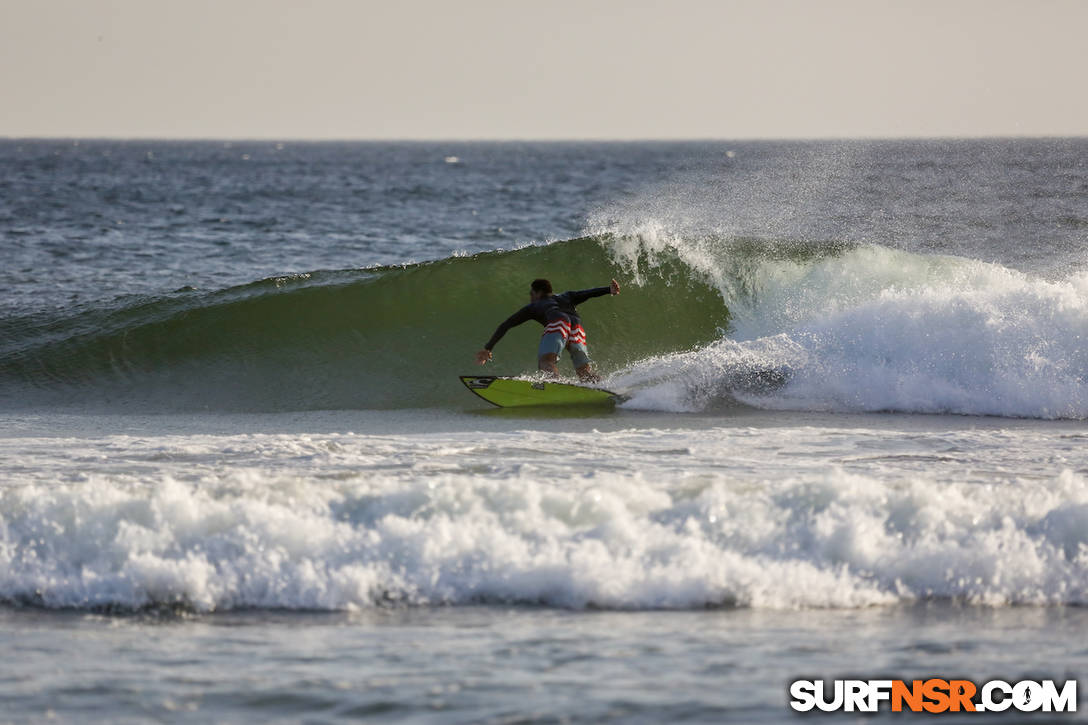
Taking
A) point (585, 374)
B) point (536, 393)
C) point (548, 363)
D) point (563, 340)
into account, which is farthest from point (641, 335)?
point (536, 393)

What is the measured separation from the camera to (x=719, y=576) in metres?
6.66

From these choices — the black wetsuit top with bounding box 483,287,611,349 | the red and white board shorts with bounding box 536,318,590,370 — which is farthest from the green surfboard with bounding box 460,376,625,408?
the black wetsuit top with bounding box 483,287,611,349

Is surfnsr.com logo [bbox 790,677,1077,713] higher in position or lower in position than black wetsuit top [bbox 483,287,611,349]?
lower

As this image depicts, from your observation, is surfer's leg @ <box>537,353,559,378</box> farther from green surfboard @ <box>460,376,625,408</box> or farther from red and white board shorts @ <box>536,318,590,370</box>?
green surfboard @ <box>460,376,625,408</box>

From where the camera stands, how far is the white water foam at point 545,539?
6.64m

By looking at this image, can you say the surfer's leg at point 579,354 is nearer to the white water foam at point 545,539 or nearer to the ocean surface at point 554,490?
the ocean surface at point 554,490

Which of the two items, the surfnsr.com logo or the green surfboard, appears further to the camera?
the green surfboard

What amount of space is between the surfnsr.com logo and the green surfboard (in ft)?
22.7

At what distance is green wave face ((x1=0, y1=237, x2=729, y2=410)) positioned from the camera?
13.7 m

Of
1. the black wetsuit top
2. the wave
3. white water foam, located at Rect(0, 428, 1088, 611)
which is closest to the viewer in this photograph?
white water foam, located at Rect(0, 428, 1088, 611)

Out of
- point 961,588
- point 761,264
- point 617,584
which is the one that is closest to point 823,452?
point 961,588

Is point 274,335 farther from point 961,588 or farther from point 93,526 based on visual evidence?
point 961,588

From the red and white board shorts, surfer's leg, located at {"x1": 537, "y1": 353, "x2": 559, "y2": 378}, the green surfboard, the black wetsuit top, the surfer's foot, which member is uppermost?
the black wetsuit top

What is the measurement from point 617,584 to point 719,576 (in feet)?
1.89
